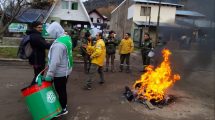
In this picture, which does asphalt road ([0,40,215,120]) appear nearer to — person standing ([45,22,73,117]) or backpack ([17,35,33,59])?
person standing ([45,22,73,117])

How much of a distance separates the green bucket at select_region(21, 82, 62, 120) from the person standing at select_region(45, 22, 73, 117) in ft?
0.85

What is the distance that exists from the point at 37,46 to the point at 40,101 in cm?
155

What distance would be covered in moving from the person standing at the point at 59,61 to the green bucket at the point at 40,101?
10.2 inches

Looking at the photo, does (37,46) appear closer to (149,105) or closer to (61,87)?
(61,87)

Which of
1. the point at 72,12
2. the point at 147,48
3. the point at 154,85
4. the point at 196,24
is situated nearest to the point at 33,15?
the point at 72,12

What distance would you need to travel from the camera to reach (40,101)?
18.4 feet

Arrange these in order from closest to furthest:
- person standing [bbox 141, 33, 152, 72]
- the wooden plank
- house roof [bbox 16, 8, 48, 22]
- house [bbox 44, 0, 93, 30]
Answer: the wooden plank, person standing [bbox 141, 33, 152, 72], house roof [bbox 16, 8, 48, 22], house [bbox 44, 0, 93, 30]

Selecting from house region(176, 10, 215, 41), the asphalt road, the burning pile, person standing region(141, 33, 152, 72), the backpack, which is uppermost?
house region(176, 10, 215, 41)

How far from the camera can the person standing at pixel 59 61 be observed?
5.81m

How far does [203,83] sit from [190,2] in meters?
3.47

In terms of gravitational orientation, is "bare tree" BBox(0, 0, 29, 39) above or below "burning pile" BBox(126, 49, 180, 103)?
above

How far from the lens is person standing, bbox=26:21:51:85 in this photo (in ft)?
21.8

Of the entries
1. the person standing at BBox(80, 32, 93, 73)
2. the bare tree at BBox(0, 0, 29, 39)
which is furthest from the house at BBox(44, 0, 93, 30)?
the person standing at BBox(80, 32, 93, 73)

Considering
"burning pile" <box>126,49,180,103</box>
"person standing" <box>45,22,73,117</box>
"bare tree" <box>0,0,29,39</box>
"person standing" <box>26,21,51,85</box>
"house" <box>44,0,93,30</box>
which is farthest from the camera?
"house" <box>44,0,93,30</box>
